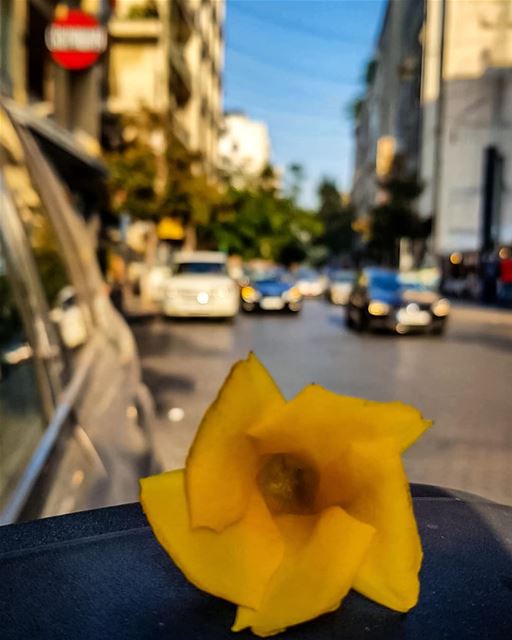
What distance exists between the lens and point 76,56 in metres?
20.6

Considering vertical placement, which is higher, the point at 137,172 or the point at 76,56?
the point at 76,56

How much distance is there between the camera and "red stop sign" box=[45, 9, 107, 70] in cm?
1991

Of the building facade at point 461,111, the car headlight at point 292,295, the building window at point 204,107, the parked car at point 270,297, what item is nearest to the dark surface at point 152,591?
the parked car at point 270,297

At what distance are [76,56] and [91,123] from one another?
494cm

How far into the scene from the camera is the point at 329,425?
1.04 meters

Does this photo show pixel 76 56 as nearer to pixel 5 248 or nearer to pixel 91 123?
pixel 91 123

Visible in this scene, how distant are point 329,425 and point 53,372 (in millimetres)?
2168

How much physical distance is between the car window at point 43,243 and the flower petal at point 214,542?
219cm

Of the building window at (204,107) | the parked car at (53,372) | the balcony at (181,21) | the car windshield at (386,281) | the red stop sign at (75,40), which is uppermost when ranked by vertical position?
the balcony at (181,21)

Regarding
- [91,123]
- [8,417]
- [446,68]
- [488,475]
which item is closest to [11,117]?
[8,417]

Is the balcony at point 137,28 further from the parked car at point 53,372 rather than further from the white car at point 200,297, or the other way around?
the parked car at point 53,372

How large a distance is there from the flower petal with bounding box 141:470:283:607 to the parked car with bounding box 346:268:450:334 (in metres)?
15.6

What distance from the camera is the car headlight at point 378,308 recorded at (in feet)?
54.2

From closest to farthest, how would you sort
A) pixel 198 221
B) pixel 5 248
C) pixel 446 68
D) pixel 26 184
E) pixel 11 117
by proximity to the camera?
pixel 5 248 < pixel 11 117 < pixel 26 184 < pixel 198 221 < pixel 446 68
